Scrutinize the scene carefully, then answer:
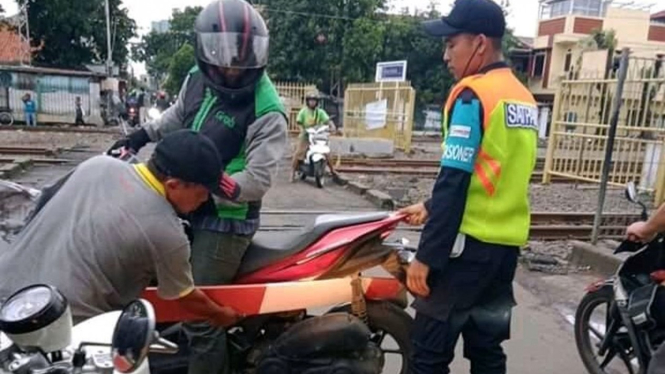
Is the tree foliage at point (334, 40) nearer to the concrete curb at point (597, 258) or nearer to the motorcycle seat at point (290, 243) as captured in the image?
the concrete curb at point (597, 258)

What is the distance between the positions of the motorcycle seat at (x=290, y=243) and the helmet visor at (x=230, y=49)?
788 mm

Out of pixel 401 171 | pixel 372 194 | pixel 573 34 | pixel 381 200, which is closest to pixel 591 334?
pixel 381 200

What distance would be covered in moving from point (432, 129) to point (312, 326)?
30081mm

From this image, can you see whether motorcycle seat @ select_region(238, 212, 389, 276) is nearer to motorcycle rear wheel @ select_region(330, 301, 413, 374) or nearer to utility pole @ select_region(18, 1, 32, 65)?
motorcycle rear wheel @ select_region(330, 301, 413, 374)

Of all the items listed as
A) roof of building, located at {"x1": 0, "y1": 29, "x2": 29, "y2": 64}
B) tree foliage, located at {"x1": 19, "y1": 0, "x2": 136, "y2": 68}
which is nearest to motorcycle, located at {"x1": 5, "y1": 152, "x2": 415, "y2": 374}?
roof of building, located at {"x1": 0, "y1": 29, "x2": 29, "y2": 64}

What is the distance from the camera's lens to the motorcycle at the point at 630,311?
2771 millimetres

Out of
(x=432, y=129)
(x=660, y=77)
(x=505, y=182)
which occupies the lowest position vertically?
(x=432, y=129)

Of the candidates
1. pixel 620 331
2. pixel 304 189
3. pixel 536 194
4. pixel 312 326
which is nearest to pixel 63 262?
pixel 312 326

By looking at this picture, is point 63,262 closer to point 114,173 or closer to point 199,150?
point 114,173

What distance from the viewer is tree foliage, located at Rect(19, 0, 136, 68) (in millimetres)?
27875

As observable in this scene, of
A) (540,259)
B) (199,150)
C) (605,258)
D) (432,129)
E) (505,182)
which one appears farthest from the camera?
(432,129)

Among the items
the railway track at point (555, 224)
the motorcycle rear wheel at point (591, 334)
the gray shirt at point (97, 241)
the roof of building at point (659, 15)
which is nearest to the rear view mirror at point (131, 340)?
the gray shirt at point (97, 241)

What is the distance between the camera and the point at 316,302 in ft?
8.46

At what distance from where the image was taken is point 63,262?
1797 mm
